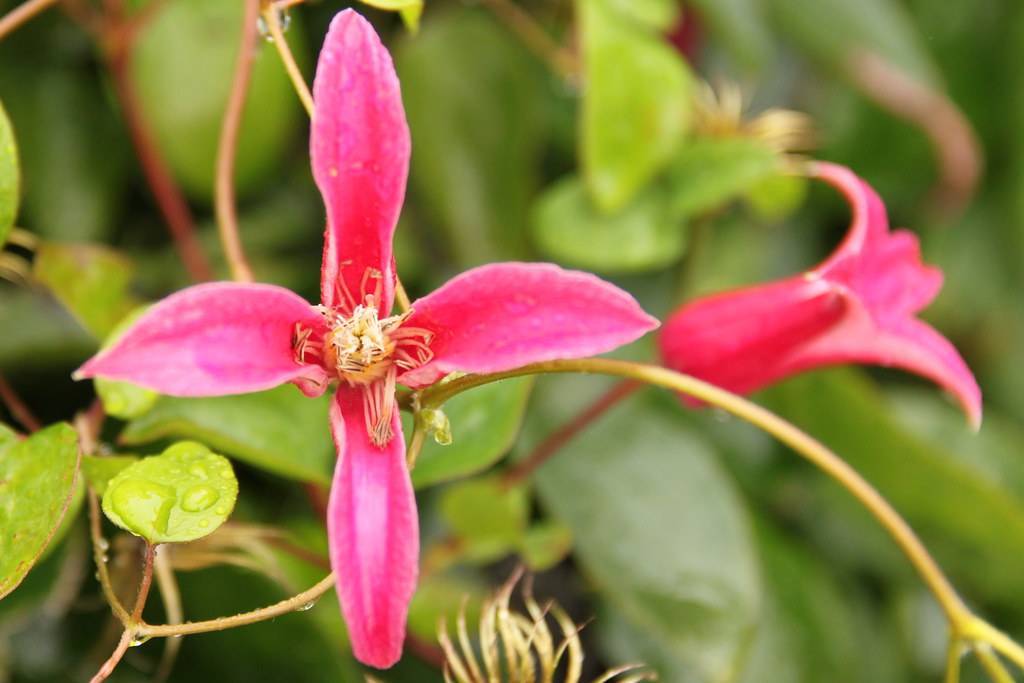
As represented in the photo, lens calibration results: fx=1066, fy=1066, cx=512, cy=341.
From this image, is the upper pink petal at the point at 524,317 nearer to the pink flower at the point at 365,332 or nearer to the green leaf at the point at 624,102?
the pink flower at the point at 365,332

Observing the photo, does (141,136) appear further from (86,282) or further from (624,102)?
(624,102)

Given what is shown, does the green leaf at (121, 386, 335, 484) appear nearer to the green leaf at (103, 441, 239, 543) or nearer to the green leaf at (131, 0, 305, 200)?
the green leaf at (103, 441, 239, 543)

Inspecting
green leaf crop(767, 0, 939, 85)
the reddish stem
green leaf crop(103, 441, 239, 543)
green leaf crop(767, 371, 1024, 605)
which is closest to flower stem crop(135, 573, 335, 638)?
green leaf crop(103, 441, 239, 543)

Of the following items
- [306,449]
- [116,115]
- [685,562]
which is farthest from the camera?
[116,115]

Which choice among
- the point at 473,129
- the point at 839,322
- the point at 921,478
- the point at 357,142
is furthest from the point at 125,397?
the point at 921,478

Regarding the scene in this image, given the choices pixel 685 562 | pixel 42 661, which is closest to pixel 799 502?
pixel 685 562

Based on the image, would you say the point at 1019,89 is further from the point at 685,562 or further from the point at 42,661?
the point at 42,661
